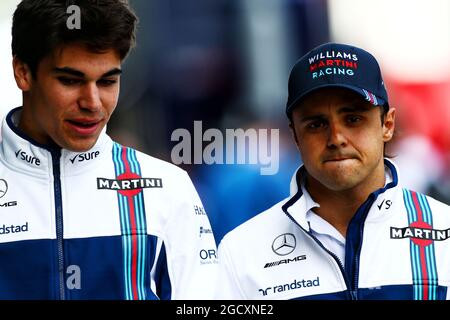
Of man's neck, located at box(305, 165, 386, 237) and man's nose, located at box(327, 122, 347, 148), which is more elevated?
man's nose, located at box(327, 122, 347, 148)

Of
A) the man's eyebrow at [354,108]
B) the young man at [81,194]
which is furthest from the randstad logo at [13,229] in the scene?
the man's eyebrow at [354,108]

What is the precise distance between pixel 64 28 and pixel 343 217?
2.80 feet

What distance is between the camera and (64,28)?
2.18 meters

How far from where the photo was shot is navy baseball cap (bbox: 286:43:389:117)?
218cm

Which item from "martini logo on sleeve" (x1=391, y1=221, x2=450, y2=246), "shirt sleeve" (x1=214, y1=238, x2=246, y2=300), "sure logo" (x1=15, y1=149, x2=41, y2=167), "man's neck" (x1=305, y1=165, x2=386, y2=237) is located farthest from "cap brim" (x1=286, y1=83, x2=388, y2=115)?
"sure logo" (x1=15, y1=149, x2=41, y2=167)

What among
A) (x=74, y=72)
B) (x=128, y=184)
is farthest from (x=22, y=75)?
(x=128, y=184)

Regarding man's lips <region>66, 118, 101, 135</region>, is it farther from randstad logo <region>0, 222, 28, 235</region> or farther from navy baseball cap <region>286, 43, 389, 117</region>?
navy baseball cap <region>286, 43, 389, 117</region>

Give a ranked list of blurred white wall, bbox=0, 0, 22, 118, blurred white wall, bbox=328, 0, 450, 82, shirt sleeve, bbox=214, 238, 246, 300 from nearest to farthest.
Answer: shirt sleeve, bbox=214, 238, 246, 300 < blurred white wall, bbox=0, 0, 22, 118 < blurred white wall, bbox=328, 0, 450, 82

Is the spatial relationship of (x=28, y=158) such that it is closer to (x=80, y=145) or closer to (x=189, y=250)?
(x=80, y=145)

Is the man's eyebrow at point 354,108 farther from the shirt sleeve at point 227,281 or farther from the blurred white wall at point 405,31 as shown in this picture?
the shirt sleeve at point 227,281

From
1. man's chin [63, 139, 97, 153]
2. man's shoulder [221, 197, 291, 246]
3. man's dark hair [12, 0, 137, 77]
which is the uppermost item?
man's dark hair [12, 0, 137, 77]

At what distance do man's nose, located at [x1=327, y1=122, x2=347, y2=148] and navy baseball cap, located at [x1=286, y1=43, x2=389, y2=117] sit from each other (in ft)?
0.33

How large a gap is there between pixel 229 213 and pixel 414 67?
2.39 feet
